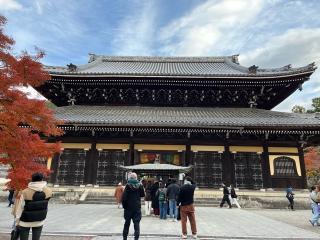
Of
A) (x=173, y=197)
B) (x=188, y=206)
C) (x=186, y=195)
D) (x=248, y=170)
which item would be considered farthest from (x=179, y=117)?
(x=188, y=206)

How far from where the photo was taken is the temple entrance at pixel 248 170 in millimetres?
18031

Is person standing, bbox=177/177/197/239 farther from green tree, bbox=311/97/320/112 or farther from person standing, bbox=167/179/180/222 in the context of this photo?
green tree, bbox=311/97/320/112

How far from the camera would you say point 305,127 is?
1639cm

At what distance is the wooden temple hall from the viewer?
17.2m

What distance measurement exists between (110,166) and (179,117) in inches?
238

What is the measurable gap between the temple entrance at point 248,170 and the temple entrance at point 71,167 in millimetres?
10951

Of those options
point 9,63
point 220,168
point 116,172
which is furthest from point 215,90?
point 9,63

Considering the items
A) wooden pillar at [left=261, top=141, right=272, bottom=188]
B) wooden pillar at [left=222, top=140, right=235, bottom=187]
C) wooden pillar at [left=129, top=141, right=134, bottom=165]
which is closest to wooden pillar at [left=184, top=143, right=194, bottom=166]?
wooden pillar at [left=222, top=140, right=235, bottom=187]

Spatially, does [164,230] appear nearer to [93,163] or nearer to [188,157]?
[188,157]

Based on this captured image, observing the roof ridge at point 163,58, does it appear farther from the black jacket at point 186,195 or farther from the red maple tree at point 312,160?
the black jacket at point 186,195

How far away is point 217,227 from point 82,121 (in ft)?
35.6

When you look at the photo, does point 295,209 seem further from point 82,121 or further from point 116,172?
point 82,121

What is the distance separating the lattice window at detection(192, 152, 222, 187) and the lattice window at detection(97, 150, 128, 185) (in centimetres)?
519

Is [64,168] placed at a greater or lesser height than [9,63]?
lesser
